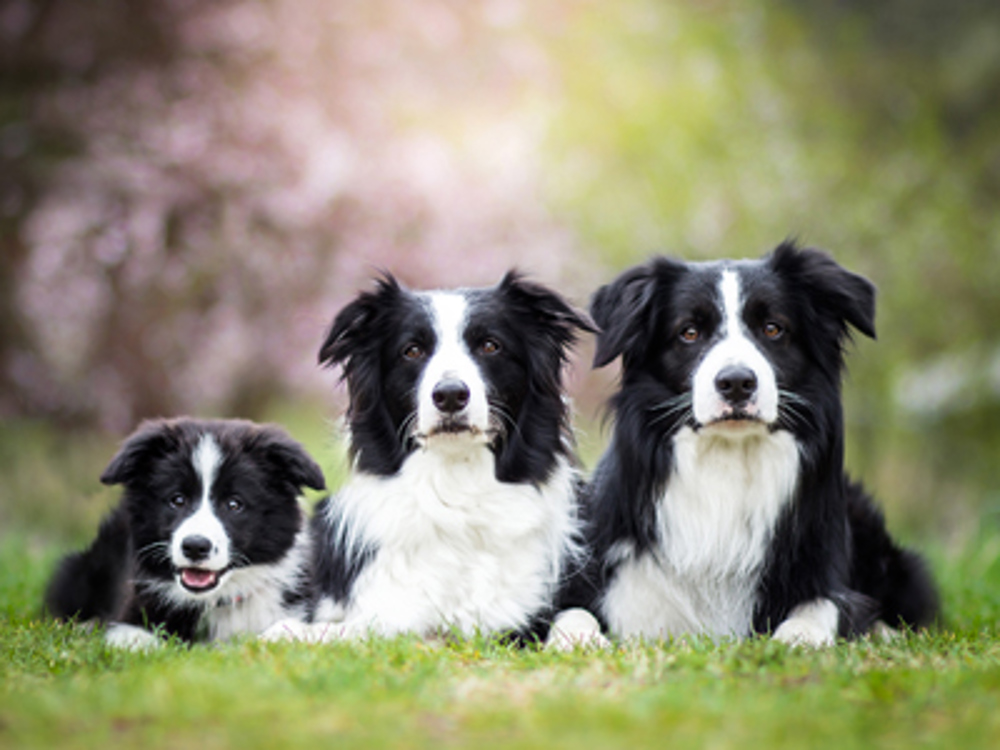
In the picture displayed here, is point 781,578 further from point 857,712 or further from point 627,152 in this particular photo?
point 627,152

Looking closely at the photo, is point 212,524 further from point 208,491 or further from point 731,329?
point 731,329

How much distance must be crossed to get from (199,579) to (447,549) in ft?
3.39

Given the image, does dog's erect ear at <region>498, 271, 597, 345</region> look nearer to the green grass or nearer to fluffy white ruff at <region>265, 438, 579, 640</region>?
fluffy white ruff at <region>265, 438, 579, 640</region>

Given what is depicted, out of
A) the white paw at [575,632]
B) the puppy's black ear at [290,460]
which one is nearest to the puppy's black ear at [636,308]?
the white paw at [575,632]

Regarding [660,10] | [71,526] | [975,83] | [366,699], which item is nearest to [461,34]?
[660,10]

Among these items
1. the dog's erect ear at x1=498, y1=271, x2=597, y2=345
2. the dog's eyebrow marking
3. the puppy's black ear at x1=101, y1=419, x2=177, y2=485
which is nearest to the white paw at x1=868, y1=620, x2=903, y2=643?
the dog's erect ear at x1=498, y1=271, x2=597, y2=345

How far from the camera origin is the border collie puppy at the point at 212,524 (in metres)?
4.49

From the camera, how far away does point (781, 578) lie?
4258mm

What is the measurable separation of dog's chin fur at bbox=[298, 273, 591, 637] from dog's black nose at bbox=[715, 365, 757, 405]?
669 millimetres

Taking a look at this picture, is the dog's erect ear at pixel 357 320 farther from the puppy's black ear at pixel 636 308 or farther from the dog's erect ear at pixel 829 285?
the dog's erect ear at pixel 829 285

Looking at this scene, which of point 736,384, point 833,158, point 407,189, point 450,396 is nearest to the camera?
point 736,384

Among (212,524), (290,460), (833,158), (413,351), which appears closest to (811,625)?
(413,351)

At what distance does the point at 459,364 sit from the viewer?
411 cm

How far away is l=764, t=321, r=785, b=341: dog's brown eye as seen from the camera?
416cm
